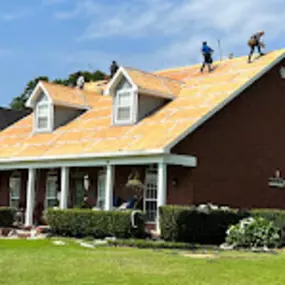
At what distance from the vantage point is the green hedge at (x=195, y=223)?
16.3m

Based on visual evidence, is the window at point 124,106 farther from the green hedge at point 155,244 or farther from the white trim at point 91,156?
the green hedge at point 155,244

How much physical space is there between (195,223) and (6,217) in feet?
28.4

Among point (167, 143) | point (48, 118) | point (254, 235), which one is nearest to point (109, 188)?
point (167, 143)

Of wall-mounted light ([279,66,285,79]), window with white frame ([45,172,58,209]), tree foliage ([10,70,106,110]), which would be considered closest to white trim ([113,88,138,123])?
window with white frame ([45,172,58,209])

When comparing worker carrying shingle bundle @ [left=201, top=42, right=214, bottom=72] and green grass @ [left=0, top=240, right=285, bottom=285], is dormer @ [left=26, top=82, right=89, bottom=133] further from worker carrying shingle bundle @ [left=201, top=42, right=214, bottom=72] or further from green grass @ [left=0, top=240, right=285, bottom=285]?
green grass @ [left=0, top=240, right=285, bottom=285]

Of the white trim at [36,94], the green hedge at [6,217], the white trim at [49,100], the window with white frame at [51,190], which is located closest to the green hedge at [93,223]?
the green hedge at [6,217]

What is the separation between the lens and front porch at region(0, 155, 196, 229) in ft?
62.5

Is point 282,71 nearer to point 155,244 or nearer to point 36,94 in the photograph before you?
point 155,244

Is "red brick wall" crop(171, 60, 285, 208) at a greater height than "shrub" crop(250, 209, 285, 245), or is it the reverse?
"red brick wall" crop(171, 60, 285, 208)

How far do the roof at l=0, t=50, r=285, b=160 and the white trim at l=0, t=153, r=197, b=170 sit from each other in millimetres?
233

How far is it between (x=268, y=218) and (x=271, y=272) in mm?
6543

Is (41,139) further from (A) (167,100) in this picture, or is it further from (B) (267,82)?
(B) (267,82)

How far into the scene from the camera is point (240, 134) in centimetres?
2095

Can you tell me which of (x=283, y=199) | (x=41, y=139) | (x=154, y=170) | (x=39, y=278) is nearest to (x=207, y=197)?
(x=154, y=170)
